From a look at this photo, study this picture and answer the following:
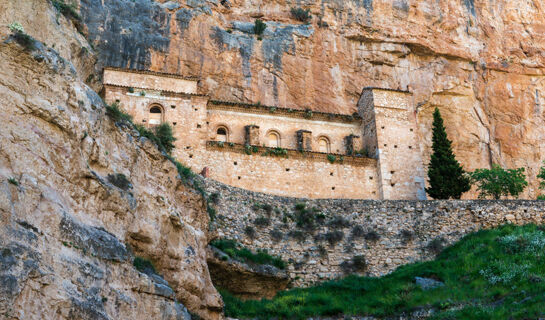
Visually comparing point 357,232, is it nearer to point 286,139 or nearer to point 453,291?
point 453,291

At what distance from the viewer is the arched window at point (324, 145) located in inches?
1338

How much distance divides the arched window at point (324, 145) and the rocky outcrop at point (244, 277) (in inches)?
553

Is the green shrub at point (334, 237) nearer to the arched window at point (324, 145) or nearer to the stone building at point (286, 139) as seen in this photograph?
the stone building at point (286, 139)

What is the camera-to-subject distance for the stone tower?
32.1 metres

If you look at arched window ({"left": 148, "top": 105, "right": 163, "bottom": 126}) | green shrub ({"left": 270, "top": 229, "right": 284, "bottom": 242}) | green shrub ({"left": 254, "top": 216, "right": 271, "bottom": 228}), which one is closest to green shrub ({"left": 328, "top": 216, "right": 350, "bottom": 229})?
green shrub ({"left": 270, "top": 229, "right": 284, "bottom": 242})

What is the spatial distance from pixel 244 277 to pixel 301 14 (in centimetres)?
2343

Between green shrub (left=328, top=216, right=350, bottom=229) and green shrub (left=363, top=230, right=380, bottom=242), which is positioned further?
green shrub (left=328, top=216, right=350, bottom=229)

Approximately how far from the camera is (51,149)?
38.0 ft

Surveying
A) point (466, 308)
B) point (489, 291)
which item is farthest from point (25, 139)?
point (489, 291)

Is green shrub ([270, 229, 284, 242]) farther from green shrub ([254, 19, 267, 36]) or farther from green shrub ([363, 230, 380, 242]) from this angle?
green shrub ([254, 19, 267, 36])

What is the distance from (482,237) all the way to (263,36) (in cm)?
1982

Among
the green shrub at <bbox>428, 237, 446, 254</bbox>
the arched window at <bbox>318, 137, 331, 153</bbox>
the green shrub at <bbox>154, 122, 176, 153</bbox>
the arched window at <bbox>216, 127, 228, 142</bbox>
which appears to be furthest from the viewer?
the arched window at <bbox>318, 137, 331, 153</bbox>

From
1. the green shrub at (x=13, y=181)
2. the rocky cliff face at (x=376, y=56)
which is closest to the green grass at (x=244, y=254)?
the green shrub at (x=13, y=181)

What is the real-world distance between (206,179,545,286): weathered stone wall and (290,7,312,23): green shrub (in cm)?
1762
